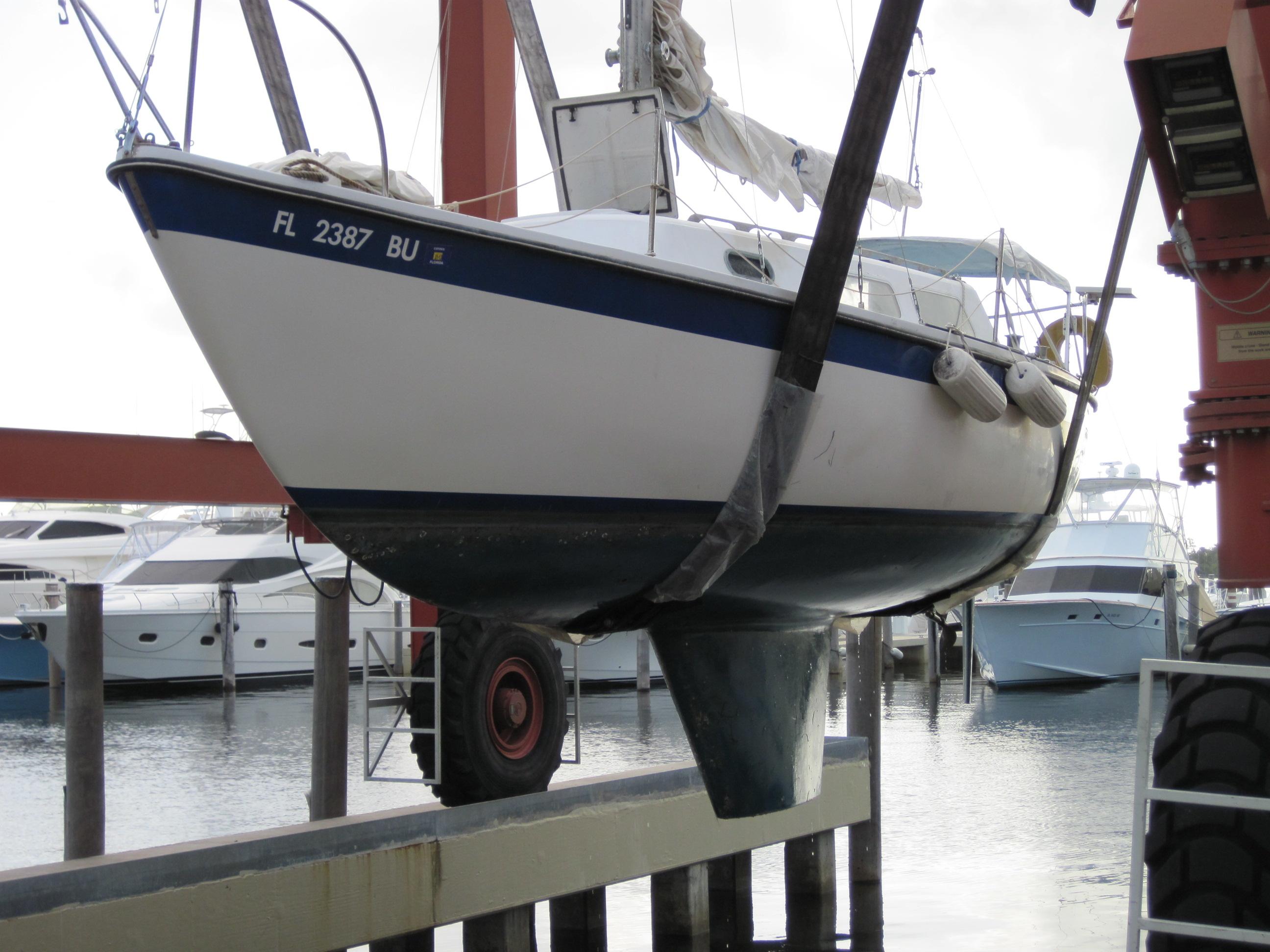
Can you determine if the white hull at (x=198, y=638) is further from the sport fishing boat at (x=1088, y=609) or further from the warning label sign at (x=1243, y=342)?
the warning label sign at (x=1243, y=342)

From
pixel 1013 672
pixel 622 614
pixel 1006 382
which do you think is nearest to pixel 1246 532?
pixel 1006 382

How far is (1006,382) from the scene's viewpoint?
464cm

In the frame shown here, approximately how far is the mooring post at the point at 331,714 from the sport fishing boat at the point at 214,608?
16.4 m

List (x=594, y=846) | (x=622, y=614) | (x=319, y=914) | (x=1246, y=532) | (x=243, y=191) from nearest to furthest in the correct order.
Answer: (x=243, y=191) → (x=622, y=614) → (x=1246, y=532) → (x=319, y=914) → (x=594, y=846)

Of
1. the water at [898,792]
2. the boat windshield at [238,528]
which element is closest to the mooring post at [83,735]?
the water at [898,792]

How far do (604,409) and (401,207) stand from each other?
71 centimetres

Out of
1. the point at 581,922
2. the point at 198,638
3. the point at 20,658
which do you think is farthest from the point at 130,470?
the point at 20,658

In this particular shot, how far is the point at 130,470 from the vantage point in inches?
252

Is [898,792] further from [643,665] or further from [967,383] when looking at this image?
[967,383]

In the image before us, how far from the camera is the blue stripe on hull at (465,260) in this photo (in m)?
2.78

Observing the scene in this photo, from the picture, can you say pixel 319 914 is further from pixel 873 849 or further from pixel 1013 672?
pixel 1013 672

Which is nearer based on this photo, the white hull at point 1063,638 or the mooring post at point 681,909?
the mooring post at point 681,909

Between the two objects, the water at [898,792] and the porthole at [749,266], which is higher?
the porthole at [749,266]

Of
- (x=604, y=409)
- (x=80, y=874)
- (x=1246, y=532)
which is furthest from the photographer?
(x=80, y=874)
